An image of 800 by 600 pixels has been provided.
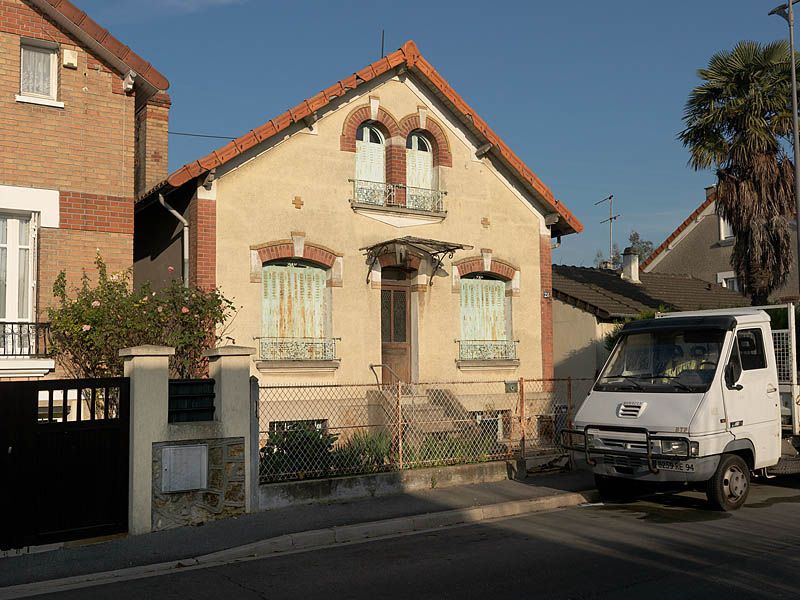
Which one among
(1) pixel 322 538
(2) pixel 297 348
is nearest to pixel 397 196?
(2) pixel 297 348

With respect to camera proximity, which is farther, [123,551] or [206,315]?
[206,315]

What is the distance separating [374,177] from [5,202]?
6.93 m

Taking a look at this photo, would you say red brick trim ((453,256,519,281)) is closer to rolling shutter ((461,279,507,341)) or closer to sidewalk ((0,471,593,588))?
rolling shutter ((461,279,507,341))

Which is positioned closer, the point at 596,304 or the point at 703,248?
the point at 596,304

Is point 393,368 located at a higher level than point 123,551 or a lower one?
higher

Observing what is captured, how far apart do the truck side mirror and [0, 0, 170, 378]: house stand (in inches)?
Answer: 358

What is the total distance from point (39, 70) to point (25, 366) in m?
4.74

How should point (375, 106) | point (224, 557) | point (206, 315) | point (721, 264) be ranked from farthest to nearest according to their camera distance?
point (721, 264), point (375, 106), point (206, 315), point (224, 557)

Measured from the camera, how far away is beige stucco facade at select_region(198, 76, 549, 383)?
47.1ft

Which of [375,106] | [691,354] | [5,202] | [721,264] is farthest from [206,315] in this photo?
[721,264]

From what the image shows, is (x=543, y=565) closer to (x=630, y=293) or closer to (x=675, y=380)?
(x=675, y=380)

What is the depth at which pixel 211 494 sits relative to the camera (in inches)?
375

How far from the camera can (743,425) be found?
10.0 m

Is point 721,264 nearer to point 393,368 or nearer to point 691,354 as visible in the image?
point 393,368
